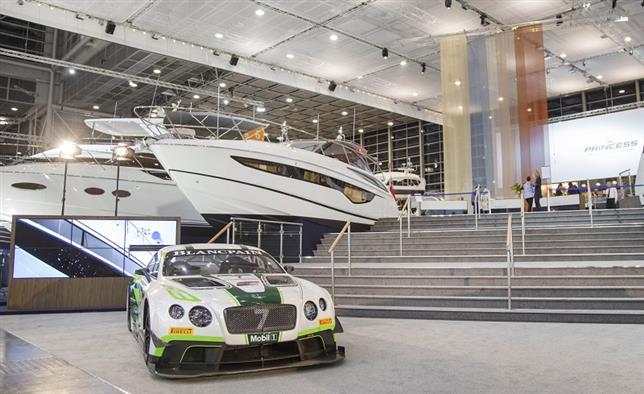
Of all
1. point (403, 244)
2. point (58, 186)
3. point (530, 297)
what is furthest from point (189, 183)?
point (530, 297)

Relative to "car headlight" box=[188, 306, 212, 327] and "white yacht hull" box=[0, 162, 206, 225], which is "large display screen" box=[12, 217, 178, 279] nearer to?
"white yacht hull" box=[0, 162, 206, 225]

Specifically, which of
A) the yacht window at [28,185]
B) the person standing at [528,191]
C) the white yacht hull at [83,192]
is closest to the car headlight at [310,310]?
the white yacht hull at [83,192]

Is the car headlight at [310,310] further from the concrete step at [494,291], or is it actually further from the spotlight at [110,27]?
the spotlight at [110,27]

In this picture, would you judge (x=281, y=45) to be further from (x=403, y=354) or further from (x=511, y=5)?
(x=403, y=354)

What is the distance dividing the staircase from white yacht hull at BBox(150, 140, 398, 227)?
1.20 m

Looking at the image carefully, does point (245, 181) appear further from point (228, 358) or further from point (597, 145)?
point (597, 145)

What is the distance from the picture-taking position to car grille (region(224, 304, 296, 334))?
387 centimetres

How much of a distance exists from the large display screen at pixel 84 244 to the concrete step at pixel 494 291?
377 centimetres

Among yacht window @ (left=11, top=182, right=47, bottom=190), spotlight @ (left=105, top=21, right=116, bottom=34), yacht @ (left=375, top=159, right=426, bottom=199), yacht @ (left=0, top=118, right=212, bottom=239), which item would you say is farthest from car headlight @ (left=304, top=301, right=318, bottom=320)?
yacht @ (left=375, top=159, right=426, bottom=199)

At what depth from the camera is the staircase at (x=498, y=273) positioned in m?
6.84

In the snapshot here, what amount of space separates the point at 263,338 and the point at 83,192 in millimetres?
10574

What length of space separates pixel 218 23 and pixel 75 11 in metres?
4.01

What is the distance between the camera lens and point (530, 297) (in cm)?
717

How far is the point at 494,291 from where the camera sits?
741 centimetres
